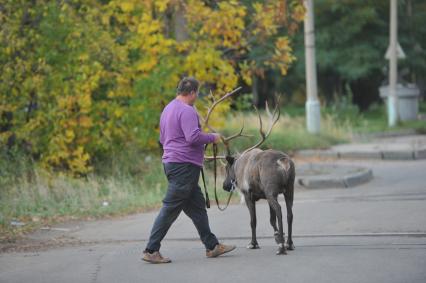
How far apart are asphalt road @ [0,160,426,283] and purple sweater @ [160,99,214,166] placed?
3.66ft

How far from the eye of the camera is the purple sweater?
356 inches

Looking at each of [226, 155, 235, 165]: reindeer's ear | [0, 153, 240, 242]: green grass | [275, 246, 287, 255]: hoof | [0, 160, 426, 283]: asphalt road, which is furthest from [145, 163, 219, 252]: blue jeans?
[0, 153, 240, 242]: green grass

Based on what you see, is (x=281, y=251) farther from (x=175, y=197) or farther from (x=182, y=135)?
(x=182, y=135)

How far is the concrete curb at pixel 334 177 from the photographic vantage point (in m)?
15.9

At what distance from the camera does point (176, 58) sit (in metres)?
17.3

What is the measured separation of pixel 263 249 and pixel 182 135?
1.67 meters

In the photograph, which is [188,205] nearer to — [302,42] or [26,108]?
[26,108]

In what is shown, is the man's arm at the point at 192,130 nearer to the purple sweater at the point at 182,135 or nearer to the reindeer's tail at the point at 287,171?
the purple sweater at the point at 182,135

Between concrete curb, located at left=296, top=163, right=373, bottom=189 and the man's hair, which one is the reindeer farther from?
concrete curb, located at left=296, top=163, right=373, bottom=189

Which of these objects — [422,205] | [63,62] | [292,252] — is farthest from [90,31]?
[292,252]

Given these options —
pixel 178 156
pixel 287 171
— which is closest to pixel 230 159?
pixel 287 171

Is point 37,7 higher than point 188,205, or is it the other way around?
point 37,7

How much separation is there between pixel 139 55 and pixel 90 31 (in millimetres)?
1231

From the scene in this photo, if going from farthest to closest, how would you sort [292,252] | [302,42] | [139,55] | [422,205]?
[302,42] → [139,55] → [422,205] → [292,252]
